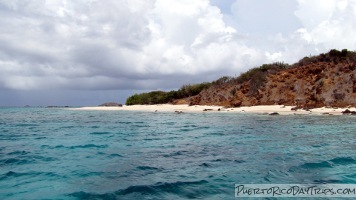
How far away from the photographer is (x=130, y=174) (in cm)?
905

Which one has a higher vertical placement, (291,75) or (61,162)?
(291,75)

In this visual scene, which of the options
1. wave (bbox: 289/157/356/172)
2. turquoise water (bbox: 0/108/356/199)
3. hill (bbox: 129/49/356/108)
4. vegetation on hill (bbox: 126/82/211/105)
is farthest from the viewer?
vegetation on hill (bbox: 126/82/211/105)

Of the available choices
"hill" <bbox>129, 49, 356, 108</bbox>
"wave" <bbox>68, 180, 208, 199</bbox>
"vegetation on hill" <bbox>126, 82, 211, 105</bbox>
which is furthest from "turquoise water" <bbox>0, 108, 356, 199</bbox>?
"vegetation on hill" <bbox>126, 82, 211, 105</bbox>

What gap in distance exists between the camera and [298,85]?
4794 cm

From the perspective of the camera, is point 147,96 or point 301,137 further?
point 147,96

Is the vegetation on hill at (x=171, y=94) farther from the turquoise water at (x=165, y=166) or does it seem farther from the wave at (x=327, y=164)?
the wave at (x=327, y=164)

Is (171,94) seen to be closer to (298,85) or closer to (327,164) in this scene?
(298,85)

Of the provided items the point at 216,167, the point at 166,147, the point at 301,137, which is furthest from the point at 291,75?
the point at 216,167

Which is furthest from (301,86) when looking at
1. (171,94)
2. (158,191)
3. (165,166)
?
(158,191)

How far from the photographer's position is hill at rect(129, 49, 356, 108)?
4225cm

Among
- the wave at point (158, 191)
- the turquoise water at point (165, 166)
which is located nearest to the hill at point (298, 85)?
the turquoise water at point (165, 166)

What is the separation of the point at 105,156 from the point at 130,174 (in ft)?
10.6

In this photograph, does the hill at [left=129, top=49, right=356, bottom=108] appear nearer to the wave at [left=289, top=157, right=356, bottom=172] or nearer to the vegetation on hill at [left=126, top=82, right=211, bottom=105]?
the vegetation on hill at [left=126, top=82, right=211, bottom=105]

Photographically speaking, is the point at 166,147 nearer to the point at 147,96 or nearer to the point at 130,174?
the point at 130,174
